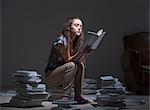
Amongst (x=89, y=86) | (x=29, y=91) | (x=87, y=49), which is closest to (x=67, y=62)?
(x=87, y=49)

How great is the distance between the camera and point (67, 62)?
3.21 metres

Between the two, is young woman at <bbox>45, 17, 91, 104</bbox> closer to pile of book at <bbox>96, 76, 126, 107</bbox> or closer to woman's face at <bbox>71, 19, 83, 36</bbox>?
woman's face at <bbox>71, 19, 83, 36</bbox>

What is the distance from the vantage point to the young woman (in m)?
3.18

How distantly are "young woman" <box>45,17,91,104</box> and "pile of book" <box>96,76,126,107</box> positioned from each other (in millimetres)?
188

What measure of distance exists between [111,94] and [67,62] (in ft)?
1.51

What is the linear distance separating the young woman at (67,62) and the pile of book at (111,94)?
19 centimetres

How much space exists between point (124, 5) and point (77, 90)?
2653 mm

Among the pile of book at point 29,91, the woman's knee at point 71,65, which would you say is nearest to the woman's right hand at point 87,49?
the woman's knee at point 71,65

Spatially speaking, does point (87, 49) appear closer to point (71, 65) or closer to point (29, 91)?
point (71, 65)

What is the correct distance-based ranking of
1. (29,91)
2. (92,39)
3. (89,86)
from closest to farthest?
(92,39) → (29,91) → (89,86)

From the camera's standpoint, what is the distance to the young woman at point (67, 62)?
3.18 meters

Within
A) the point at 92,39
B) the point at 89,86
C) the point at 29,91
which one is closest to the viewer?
Result: the point at 92,39

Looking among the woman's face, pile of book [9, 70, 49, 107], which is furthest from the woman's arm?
pile of book [9, 70, 49, 107]

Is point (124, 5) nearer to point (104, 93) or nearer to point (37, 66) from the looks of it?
point (37, 66)
